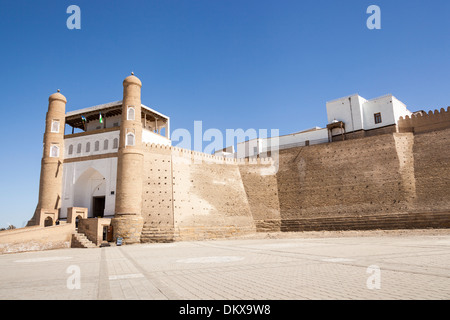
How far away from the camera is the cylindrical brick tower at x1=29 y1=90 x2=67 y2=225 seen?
24.2 metres

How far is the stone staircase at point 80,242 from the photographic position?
18984 millimetres

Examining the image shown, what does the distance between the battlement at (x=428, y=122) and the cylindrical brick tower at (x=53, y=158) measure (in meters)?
28.9

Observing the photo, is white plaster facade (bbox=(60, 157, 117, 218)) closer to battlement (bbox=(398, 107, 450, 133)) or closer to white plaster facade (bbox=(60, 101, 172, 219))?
white plaster facade (bbox=(60, 101, 172, 219))

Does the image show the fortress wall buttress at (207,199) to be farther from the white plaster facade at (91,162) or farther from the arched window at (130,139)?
the white plaster facade at (91,162)

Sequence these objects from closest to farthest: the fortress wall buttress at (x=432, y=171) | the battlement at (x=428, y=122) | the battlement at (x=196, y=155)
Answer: the fortress wall buttress at (x=432, y=171), the battlement at (x=428, y=122), the battlement at (x=196, y=155)

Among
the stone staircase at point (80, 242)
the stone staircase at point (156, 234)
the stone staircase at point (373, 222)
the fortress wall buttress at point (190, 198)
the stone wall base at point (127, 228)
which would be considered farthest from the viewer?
the fortress wall buttress at point (190, 198)

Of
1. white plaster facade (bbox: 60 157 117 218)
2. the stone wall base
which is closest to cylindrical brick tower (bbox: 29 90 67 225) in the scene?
white plaster facade (bbox: 60 157 117 218)

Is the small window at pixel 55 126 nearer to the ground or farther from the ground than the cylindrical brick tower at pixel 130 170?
farther from the ground

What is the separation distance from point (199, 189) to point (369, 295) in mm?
21743

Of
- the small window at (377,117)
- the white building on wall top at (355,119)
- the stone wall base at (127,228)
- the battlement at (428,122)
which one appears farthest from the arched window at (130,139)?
the battlement at (428,122)

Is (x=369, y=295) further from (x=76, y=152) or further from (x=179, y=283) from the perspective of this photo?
(x=76, y=152)

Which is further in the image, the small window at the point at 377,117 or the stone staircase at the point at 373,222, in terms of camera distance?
the small window at the point at 377,117
